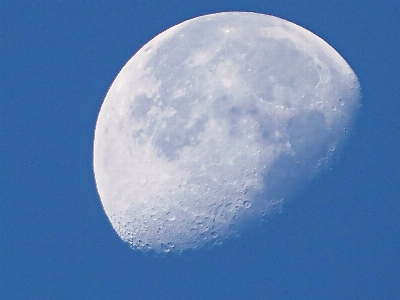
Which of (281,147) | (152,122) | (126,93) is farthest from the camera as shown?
(126,93)

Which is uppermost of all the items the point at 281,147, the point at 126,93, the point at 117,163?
the point at 126,93

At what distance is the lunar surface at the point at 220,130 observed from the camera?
11.2 metres

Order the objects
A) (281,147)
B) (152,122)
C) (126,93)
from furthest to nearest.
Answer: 1. (126,93)
2. (152,122)
3. (281,147)

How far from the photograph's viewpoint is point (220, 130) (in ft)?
37.1

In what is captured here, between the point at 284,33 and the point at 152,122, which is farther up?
the point at 284,33

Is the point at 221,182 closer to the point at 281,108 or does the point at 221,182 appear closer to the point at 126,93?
the point at 281,108

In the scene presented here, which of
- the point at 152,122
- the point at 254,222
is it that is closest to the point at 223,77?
the point at 152,122

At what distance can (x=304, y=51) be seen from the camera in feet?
39.9

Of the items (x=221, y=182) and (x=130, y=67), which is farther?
(x=130, y=67)

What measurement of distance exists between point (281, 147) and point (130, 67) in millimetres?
3706

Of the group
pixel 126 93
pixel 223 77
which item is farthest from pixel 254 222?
pixel 126 93

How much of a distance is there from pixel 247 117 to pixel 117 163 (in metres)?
2.53

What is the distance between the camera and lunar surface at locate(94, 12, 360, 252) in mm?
11211

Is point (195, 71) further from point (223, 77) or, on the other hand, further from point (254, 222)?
point (254, 222)
